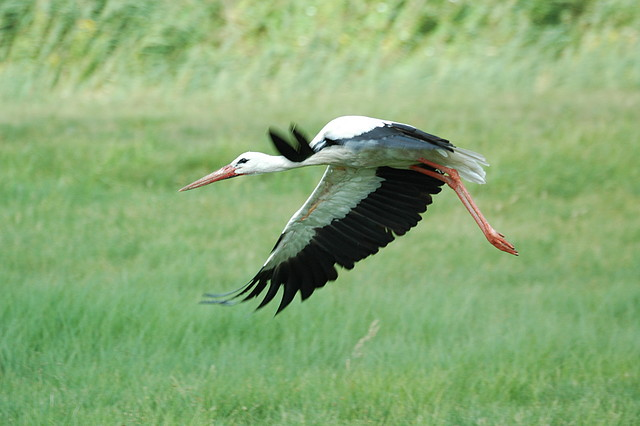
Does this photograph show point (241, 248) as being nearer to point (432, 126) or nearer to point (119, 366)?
point (119, 366)

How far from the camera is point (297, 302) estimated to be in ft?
18.5

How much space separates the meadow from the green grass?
0.02m

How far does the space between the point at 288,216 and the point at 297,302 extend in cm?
197

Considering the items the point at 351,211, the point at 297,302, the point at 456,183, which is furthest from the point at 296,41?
the point at 456,183

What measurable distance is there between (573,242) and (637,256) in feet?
1.62

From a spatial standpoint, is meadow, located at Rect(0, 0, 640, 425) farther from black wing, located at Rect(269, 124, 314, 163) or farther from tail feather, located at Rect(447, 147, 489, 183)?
black wing, located at Rect(269, 124, 314, 163)

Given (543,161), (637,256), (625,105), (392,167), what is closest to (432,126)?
(543,161)

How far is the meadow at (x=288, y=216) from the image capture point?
4.44 meters

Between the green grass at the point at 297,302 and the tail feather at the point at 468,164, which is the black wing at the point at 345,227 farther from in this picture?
the green grass at the point at 297,302

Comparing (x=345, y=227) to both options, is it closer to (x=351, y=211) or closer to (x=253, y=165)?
(x=351, y=211)

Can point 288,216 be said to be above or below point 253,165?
below

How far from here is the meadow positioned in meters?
4.44

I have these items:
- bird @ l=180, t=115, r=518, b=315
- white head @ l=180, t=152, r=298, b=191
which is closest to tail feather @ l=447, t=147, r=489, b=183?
bird @ l=180, t=115, r=518, b=315

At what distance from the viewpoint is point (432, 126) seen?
9.42m
